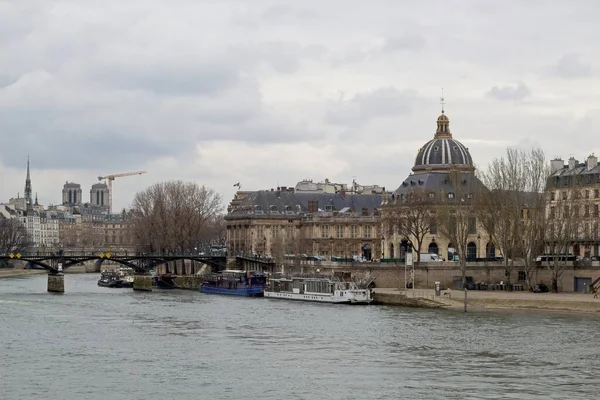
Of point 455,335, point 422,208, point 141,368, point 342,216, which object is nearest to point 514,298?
point 455,335

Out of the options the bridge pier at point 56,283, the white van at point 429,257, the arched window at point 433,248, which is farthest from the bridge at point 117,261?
the white van at point 429,257

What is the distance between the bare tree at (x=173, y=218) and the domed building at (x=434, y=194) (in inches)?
937

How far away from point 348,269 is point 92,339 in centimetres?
4684

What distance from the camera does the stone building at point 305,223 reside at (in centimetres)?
15000

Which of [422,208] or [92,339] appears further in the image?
[422,208]

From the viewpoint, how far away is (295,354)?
60.2 metres

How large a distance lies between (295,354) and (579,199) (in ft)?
139

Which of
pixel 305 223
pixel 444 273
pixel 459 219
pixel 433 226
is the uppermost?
pixel 305 223

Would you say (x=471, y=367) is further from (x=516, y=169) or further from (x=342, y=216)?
(x=342, y=216)

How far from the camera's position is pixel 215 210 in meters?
157

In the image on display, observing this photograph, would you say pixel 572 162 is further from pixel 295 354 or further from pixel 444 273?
pixel 295 354

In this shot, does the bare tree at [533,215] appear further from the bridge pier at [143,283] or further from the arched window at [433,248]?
the bridge pier at [143,283]

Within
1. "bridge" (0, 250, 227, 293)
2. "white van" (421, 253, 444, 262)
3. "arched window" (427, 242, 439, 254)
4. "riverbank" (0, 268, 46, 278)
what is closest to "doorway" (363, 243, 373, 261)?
"bridge" (0, 250, 227, 293)

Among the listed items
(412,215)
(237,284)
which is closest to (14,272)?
(237,284)
